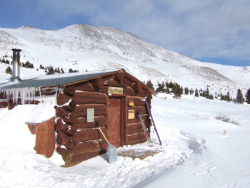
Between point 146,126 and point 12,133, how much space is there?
6.06 m

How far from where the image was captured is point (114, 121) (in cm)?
959

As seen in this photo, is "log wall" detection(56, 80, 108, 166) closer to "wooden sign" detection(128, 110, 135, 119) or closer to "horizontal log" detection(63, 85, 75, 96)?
"horizontal log" detection(63, 85, 75, 96)

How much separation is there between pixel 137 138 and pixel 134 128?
51 cm

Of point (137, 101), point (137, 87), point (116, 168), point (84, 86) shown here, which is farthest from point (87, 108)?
point (137, 101)

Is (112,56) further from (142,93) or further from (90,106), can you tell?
(90,106)

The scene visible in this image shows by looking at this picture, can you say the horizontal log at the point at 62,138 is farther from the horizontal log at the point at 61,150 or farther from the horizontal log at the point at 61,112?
the horizontal log at the point at 61,112

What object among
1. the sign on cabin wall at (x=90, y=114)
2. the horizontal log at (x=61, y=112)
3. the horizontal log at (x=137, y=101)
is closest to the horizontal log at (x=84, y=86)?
the sign on cabin wall at (x=90, y=114)

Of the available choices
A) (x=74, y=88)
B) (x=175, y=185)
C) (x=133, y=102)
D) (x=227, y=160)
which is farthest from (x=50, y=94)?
(x=227, y=160)

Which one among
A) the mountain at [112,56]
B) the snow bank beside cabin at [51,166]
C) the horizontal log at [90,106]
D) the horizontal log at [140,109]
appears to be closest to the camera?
the snow bank beside cabin at [51,166]

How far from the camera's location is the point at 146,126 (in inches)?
440

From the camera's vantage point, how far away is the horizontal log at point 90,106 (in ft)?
25.4

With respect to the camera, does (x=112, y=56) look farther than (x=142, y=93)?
Yes

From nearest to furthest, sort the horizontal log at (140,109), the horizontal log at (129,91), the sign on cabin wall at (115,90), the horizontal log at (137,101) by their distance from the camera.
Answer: the sign on cabin wall at (115,90) → the horizontal log at (129,91) → the horizontal log at (137,101) → the horizontal log at (140,109)

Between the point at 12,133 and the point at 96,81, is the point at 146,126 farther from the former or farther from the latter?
the point at 12,133
